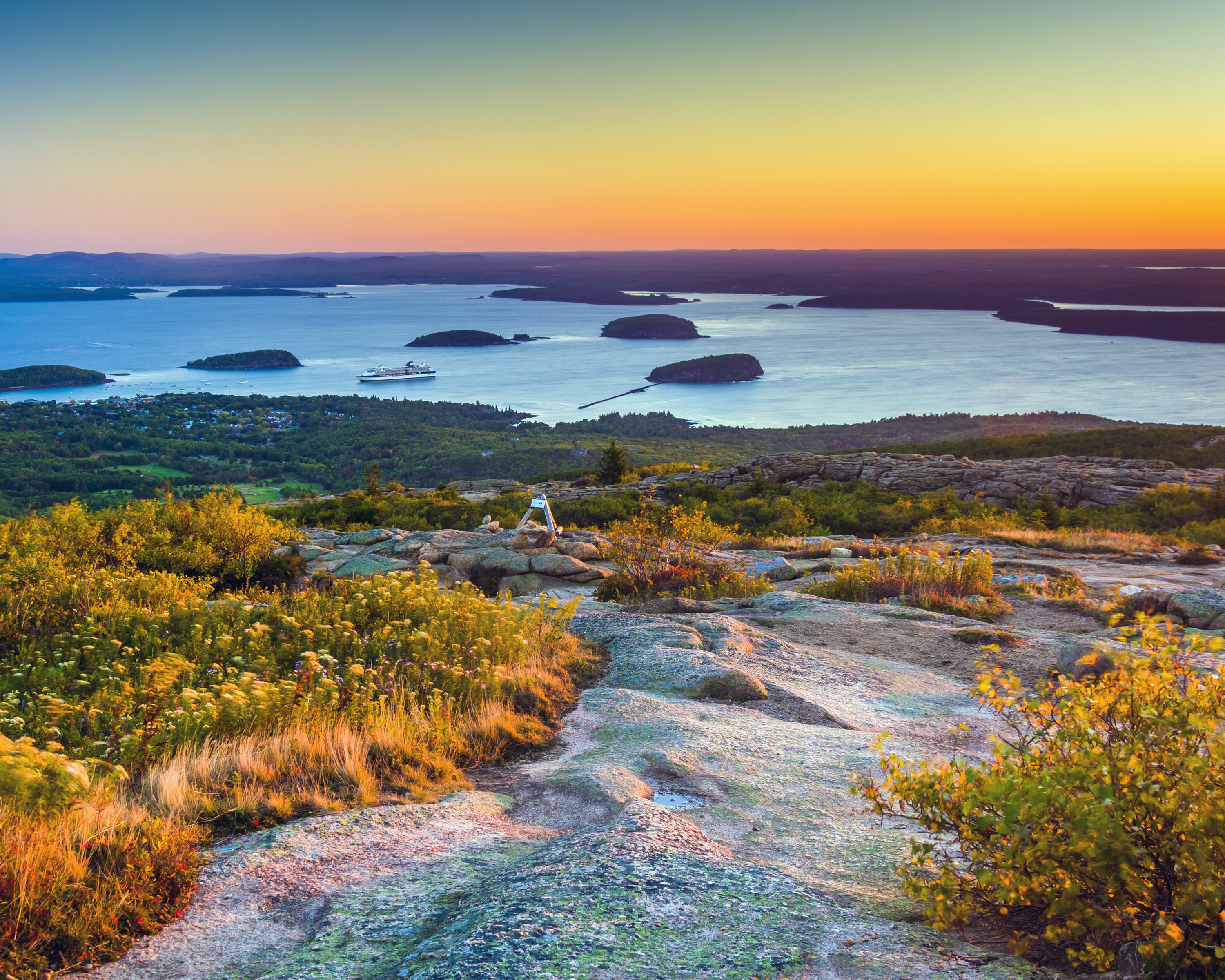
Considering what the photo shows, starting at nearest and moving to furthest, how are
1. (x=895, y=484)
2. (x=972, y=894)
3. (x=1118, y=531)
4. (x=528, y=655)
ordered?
(x=972, y=894) < (x=528, y=655) < (x=1118, y=531) < (x=895, y=484)

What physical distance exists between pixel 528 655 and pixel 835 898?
12.1 ft

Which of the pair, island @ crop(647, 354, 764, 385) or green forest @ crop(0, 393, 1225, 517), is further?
island @ crop(647, 354, 764, 385)

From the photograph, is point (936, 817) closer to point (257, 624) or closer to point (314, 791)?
point (314, 791)

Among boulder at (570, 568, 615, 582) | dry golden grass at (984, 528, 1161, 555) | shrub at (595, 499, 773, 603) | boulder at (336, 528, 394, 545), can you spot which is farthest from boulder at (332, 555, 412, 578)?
dry golden grass at (984, 528, 1161, 555)

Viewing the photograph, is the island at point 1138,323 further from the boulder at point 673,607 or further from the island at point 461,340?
the boulder at point 673,607

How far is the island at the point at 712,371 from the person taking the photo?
117438mm

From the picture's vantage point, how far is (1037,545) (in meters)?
13.6

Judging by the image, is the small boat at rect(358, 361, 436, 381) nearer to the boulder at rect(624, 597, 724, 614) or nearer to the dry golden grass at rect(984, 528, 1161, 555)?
the dry golden grass at rect(984, 528, 1161, 555)

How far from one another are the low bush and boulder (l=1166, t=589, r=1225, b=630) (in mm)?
1602

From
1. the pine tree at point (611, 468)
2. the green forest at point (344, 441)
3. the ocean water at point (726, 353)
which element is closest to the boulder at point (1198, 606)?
the pine tree at point (611, 468)

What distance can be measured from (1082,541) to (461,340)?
522 feet

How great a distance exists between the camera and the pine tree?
29.4 metres

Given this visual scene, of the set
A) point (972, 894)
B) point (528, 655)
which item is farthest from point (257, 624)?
point (972, 894)

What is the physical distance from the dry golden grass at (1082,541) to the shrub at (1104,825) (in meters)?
12.1
